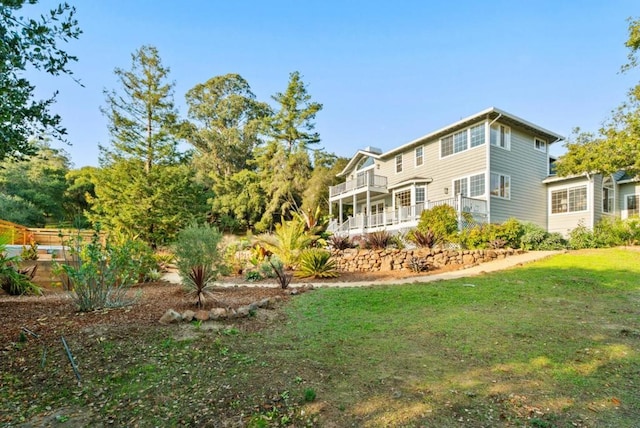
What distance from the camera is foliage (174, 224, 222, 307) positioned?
5668mm

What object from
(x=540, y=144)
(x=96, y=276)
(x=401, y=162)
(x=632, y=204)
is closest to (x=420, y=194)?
(x=401, y=162)

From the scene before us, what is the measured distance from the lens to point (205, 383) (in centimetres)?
296

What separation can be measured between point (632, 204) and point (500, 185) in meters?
7.14

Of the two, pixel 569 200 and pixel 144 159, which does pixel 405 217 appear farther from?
pixel 144 159

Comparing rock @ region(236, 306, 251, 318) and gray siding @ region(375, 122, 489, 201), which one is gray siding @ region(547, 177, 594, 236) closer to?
gray siding @ region(375, 122, 489, 201)

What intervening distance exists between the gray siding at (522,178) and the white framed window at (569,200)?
0.45 metres

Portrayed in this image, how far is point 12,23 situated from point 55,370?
343 cm

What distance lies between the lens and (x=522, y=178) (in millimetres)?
17422

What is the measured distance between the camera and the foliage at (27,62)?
328 cm

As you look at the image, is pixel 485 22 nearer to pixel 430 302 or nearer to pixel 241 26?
pixel 241 26

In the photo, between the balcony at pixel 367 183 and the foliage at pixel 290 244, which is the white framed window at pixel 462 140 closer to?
the balcony at pixel 367 183

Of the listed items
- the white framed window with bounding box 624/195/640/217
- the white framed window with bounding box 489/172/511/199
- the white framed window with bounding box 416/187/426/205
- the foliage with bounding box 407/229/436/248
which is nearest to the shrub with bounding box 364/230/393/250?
the foliage with bounding box 407/229/436/248

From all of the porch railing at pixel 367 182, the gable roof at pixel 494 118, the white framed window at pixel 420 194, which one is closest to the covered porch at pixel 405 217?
the white framed window at pixel 420 194

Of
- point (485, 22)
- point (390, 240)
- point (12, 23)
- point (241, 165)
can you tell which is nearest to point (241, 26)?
point (485, 22)
